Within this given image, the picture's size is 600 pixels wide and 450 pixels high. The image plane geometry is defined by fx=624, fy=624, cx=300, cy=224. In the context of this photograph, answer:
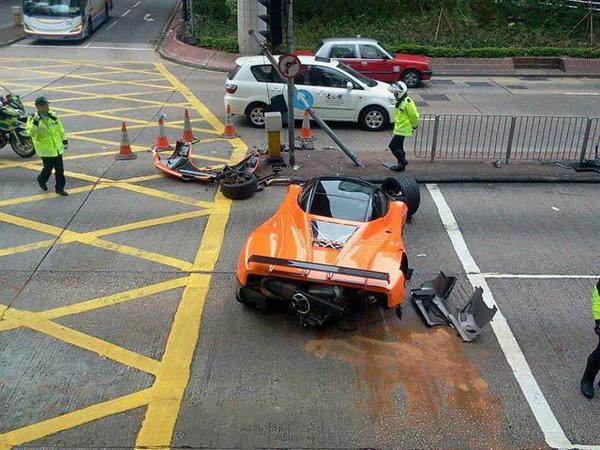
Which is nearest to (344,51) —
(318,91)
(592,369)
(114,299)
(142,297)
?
(318,91)

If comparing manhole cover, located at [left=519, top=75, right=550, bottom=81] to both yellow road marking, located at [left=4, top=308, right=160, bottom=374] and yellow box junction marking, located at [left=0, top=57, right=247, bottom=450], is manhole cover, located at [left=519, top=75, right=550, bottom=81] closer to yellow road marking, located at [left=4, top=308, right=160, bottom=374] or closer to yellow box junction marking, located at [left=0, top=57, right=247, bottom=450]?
yellow box junction marking, located at [left=0, top=57, right=247, bottom=450]

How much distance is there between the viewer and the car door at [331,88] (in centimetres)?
1521

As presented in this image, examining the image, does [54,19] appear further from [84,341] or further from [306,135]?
[84,341]

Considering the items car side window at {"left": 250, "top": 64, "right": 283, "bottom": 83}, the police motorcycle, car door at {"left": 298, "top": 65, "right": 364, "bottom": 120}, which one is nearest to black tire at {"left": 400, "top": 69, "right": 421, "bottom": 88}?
car door at {"left": 298, "top": 65, "right": 364, "bottom": 120}

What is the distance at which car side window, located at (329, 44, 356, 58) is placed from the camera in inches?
798

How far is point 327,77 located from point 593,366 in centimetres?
1083

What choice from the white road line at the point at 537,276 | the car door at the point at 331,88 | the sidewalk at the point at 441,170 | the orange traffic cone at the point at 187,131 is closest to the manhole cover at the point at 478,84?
the car door at the point at 331,88

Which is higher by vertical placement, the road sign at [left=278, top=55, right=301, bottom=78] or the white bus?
the road sign at [left=278, top=55, right=301, bottom=78]

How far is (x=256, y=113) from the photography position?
15352 mm

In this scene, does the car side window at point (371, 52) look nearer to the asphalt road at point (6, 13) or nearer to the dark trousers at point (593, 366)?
the dark trousers at point (593, 366)

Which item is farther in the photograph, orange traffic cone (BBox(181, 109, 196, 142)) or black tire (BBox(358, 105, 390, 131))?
black tire (BBox(358, 105, 390, 131))

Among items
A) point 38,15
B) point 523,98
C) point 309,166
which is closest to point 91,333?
point 309,166

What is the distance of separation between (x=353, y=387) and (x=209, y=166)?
7.46 metres

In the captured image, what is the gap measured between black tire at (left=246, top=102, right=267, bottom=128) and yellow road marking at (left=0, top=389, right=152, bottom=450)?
10.5m
